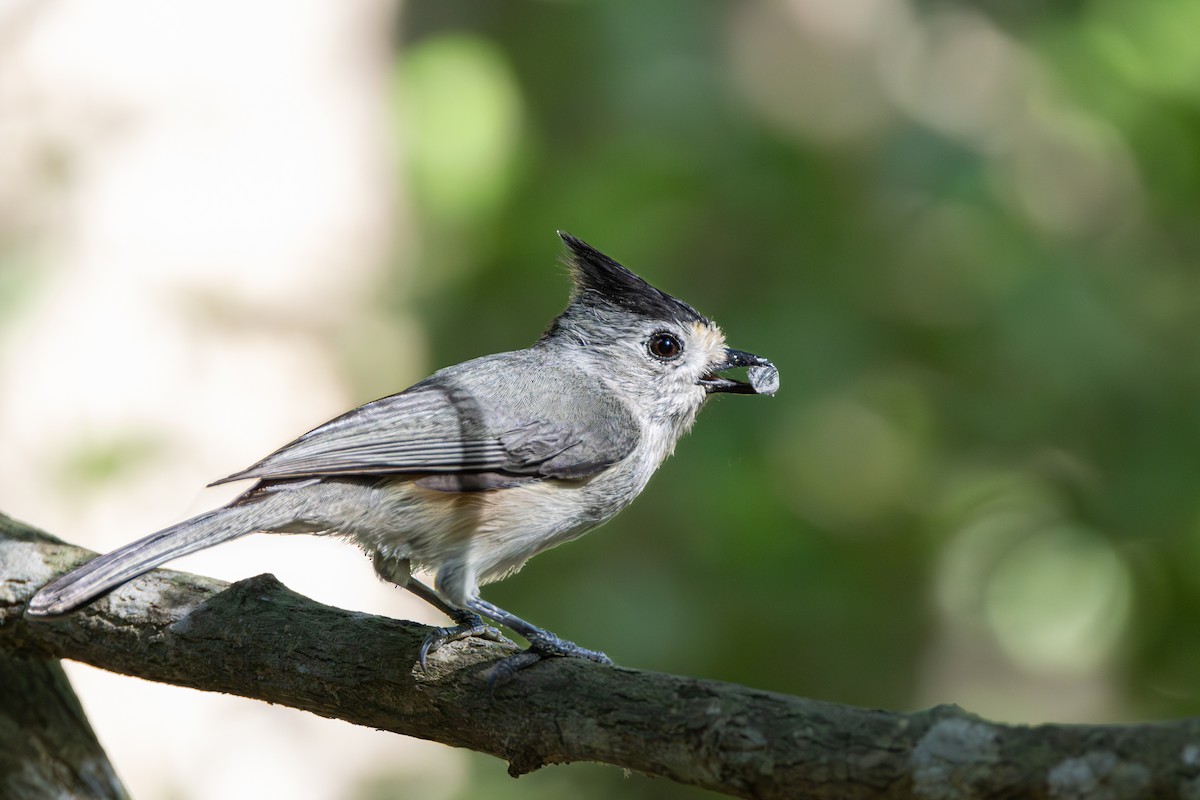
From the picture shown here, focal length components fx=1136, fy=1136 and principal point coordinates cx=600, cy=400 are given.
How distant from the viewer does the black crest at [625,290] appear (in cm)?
402

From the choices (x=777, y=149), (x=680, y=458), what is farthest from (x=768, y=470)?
(x=777, y=149)

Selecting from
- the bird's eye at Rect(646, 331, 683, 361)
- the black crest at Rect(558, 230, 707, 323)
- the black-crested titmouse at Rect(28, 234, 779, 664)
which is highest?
the black crest at Rect(558, 230, 707, 323)

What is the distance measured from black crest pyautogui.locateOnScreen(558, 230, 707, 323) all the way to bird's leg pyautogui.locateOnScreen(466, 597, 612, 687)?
132cm

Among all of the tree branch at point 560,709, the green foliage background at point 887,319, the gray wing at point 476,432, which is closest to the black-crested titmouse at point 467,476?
the gray wing at point 476,432

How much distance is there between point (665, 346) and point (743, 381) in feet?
0.99

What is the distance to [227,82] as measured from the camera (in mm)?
5062

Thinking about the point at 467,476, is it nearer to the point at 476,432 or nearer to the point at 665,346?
the point at 476,432

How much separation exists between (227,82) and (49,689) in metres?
3.00

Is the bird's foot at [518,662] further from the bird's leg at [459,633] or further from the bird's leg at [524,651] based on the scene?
the bird's leg at [459,633]

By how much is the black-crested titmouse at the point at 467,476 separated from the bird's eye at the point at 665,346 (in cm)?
8

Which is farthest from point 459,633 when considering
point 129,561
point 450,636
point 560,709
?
point 129,561

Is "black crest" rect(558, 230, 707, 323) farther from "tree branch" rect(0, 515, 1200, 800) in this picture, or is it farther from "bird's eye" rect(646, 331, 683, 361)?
"tree branch" rect(0, 515, 1200, 800)

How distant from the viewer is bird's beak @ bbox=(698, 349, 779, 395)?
3984mm

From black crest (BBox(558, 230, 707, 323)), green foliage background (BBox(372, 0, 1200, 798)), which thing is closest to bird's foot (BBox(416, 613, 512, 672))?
black crest (BBox(558, 230, 707, 323))
